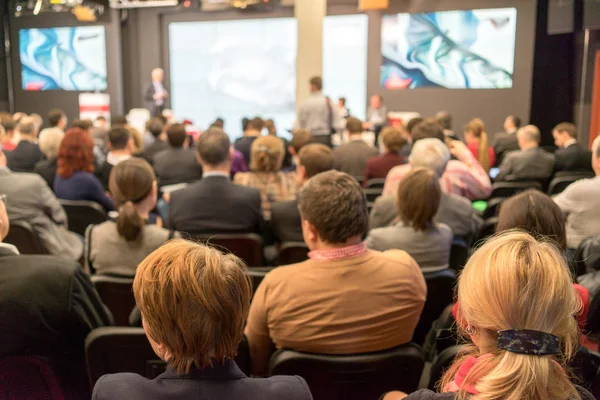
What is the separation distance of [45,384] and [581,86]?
34.8 ft

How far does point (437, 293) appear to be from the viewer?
2.57m

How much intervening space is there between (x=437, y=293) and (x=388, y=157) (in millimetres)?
2934

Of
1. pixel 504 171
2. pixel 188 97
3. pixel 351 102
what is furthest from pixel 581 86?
pixel 188 97

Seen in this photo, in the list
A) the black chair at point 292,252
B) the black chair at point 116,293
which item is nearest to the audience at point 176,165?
the black chair at point 292,252

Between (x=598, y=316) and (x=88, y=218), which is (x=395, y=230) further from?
(x=88, y=218)

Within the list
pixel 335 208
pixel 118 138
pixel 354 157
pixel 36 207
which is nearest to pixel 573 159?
pixel 354 157

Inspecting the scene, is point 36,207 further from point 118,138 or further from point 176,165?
point 176,165

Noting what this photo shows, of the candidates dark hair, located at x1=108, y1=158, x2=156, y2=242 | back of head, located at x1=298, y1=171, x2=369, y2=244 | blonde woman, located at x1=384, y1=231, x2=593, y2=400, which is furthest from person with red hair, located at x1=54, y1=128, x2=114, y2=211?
blonde woman, located at x1=384, y1=231, x2=593, y2=400

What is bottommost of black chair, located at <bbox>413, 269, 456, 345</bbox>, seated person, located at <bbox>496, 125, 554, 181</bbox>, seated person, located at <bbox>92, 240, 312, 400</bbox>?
black chair, located at <bbox>413, 269, 456, 345</bbox>

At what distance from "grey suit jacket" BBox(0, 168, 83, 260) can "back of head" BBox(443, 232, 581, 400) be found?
9.72ft

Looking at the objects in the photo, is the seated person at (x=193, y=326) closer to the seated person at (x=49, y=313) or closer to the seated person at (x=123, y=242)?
the seated person at (x=49, y=313)

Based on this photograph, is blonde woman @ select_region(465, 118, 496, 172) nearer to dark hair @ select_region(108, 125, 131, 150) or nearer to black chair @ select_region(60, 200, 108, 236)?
dark hair @ select_region(108, 125, 131, 150)

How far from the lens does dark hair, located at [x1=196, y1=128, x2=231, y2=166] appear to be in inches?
144

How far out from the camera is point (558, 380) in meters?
1.05
